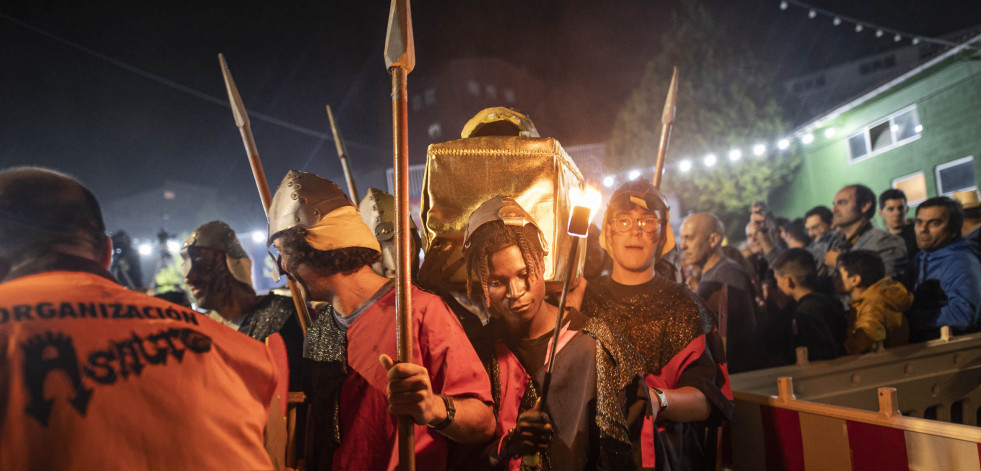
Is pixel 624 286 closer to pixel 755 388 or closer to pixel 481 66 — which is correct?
pixel 755 388

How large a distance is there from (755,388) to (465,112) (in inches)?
1068

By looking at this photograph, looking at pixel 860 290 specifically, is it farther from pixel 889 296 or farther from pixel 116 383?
pixel 116 383

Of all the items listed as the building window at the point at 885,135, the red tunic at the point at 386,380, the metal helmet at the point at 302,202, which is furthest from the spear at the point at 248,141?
the building window at the point at 885,135

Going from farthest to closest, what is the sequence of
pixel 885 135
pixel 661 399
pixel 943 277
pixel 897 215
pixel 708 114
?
pixel 708 114 → pixel 885 135 → pixel 897 215 → pixel 943 277 → pixel 661 399

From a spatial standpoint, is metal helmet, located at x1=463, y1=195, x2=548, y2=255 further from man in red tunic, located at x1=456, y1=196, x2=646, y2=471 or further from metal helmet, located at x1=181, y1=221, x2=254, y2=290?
metal helmet, located at x1=181, y1=221, x2=254, y2=290

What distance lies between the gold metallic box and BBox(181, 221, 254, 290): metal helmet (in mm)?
2156

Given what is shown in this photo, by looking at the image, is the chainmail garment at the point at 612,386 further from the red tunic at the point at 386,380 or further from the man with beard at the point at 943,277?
the man with beard at the point at 943,277

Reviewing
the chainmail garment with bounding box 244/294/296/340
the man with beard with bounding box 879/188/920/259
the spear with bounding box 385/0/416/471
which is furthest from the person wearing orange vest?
the man with beard with bounding box 879/188/920/259

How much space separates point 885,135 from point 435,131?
1927cm

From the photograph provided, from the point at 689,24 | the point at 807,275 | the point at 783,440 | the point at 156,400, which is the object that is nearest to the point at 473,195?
the point at 156,400

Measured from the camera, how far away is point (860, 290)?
4.60 meters

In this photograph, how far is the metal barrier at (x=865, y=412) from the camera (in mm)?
2361

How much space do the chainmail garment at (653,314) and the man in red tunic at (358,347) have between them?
90 centimetres

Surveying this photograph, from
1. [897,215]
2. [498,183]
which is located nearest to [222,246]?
[498,183]
